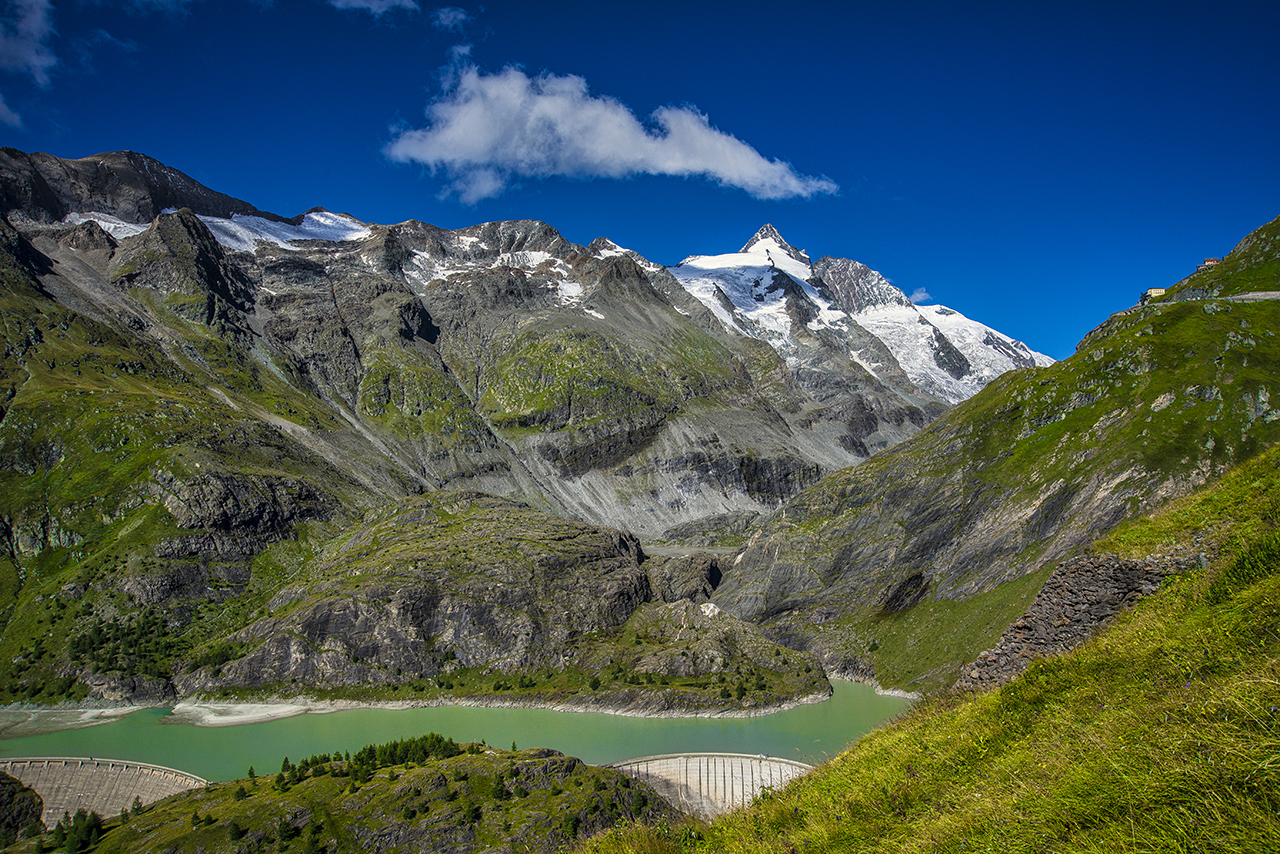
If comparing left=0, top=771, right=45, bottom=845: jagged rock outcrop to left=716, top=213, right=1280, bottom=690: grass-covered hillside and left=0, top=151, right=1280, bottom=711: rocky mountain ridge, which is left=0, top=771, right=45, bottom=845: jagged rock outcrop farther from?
left=716, top=213, right=1280, bottom=690: grass-covered hillside

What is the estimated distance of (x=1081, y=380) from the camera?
113 m

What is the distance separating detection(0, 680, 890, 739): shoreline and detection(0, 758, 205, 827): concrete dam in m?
31.9

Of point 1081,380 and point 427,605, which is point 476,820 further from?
point 1081,380

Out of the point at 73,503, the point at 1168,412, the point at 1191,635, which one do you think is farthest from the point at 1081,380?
the point at 73,503

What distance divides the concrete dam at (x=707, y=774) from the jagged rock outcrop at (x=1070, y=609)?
60.2 meters

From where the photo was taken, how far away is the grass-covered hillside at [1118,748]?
22.1 feet

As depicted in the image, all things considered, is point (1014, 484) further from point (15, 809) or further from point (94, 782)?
point (94, 782)

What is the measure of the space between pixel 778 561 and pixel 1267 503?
130m

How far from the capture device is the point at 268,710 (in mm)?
114750

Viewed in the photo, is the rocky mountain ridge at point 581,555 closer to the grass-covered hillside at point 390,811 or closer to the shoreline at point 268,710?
the shoreline at point 268,710

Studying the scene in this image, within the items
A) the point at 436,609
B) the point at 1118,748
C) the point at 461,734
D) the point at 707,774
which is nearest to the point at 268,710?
the point at 436,609

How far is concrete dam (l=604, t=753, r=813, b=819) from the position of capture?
70.6 metres

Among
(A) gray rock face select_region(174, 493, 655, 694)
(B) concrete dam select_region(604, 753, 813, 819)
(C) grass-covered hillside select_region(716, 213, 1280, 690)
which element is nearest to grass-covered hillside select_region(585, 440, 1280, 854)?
(B) concrete dam select_region(604, 753, 813, 819)

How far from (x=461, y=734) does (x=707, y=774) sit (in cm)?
4446
